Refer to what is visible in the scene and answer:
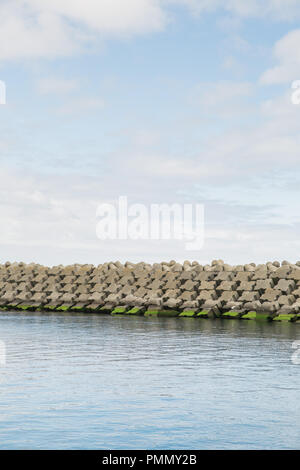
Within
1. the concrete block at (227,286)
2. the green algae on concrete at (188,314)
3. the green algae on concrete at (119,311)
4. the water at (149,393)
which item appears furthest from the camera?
the green algae on concrete at (119,311)

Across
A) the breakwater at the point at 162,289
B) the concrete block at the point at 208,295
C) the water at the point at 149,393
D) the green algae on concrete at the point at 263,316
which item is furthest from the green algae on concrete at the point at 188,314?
the water at the point at 149,393

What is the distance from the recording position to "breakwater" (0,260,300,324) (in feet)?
127

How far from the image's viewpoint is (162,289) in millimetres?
44719

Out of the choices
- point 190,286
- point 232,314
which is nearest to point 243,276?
point 190,286

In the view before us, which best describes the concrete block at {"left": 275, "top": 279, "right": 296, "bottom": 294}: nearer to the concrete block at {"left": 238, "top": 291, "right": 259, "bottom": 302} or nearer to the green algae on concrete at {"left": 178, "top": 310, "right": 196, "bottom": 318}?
the concrete block at {"left": 238, "top": 291, "right": 259, "bottom": 302}

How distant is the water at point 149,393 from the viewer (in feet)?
35.3

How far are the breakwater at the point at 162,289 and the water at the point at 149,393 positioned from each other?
11923mm

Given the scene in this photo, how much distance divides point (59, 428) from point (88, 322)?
2539 cm

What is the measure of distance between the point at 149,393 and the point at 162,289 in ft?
99.6

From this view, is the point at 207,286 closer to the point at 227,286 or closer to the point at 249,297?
the point at 227,286

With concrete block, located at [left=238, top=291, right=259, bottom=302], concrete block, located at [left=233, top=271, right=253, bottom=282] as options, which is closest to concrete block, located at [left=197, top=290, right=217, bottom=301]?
concrete block, located at [left=233, top=271, right=253, bottom=282]

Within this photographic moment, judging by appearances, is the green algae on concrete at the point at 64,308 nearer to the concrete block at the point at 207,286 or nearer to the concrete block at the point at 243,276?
the concrete block at the point at 207,286

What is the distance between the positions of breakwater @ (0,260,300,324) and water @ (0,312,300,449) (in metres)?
11.9
